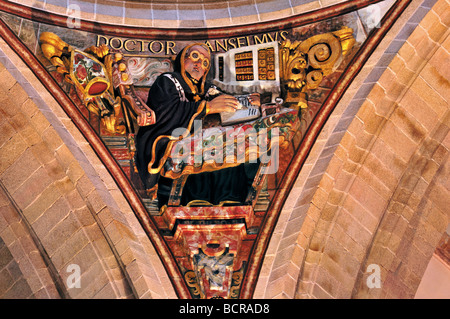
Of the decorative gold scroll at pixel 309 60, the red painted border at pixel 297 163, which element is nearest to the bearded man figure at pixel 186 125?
the red painted border at pixel 297 163

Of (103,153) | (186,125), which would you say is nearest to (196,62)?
(186,125)

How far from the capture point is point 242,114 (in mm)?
8266

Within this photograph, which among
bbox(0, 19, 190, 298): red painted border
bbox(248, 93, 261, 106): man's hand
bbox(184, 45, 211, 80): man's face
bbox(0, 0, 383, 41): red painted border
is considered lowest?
bbox(0, 19, 190, 298): red painted border

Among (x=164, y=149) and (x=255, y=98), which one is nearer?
(x=164, y=149)

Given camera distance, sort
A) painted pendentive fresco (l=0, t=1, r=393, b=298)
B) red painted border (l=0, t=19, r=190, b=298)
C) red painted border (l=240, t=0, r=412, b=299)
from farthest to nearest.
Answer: red painted border (l=240, t=0, r=412, b=299)
painted pendentive fresco (l=0, t=1, r=393, b=298)
red painted border (l=0, t=19, r=190, b=298)

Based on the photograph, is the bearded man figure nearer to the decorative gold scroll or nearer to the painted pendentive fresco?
the painted pendentive fresco

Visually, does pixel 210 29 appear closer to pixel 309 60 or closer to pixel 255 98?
pixel 255 98

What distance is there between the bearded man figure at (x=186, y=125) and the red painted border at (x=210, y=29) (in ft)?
0.66

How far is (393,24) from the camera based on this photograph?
8180 mm

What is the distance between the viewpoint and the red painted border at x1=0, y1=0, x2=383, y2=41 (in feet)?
27.0

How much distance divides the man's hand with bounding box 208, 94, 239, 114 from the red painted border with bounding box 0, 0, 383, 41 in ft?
1.87

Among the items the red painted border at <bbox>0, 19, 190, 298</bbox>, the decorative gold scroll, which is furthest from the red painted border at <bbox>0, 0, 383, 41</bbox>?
the red painted border at <bbox>0, 19, 190, 298</bbox>

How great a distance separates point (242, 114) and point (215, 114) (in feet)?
0.75

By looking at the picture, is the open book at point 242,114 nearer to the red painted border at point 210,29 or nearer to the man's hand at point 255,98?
the man's hand at point 255,98
